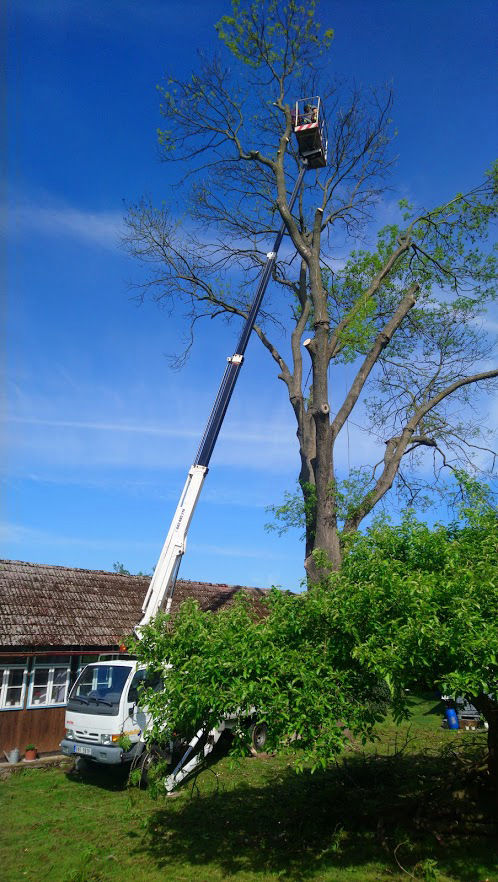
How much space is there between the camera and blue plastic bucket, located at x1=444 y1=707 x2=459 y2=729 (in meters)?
16.8

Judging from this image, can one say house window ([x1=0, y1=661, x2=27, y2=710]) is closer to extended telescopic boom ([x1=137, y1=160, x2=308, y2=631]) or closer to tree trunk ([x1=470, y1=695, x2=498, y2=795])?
extended telescopic boom ([x1=137, y1=160, x2=308, y2=631])

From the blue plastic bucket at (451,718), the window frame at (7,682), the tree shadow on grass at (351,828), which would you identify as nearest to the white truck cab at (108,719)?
the tree shadow on grass at (351,828)

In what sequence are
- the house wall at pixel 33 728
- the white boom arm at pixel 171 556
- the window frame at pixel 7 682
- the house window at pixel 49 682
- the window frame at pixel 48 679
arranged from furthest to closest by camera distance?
the house window at pixel 49 682 → the window frame at pixel 48 679 → the window frame at pixel 7 682 → the house wall at pixel 33 728 → the white boom arm at pixel 171 556

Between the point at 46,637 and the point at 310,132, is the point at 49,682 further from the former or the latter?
the point at 310,132

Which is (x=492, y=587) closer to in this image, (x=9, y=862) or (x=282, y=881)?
(x=282, y=881)

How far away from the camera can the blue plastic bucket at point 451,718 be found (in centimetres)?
1681

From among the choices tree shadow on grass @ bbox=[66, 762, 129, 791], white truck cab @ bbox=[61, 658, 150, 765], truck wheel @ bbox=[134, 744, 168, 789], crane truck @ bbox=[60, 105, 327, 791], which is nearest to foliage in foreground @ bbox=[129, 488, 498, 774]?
crane truck @ bbox=[60, 105, 327, 791]

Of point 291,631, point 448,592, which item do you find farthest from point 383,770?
point 448,592

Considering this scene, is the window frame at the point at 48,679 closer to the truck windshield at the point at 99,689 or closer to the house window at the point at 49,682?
the house window at the point at 49,682

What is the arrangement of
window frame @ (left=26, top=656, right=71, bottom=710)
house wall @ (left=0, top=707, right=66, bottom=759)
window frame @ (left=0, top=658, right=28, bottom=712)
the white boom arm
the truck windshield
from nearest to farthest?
the truck windshield < the white boom arm < house wall @ (left=0, top=707, right=66, bottom=759) < window frame @ (left=0, top=658, right=28, bottom=712) < window frame @ (left=26, top=656, right=71, bottom=710)

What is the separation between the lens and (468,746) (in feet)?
29.8

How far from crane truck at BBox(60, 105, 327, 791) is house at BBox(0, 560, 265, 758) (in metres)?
1.75

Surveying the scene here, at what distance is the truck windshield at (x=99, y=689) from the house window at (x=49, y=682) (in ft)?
6.13

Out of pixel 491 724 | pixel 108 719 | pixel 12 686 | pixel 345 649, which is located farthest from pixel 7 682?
pixel 491 724
